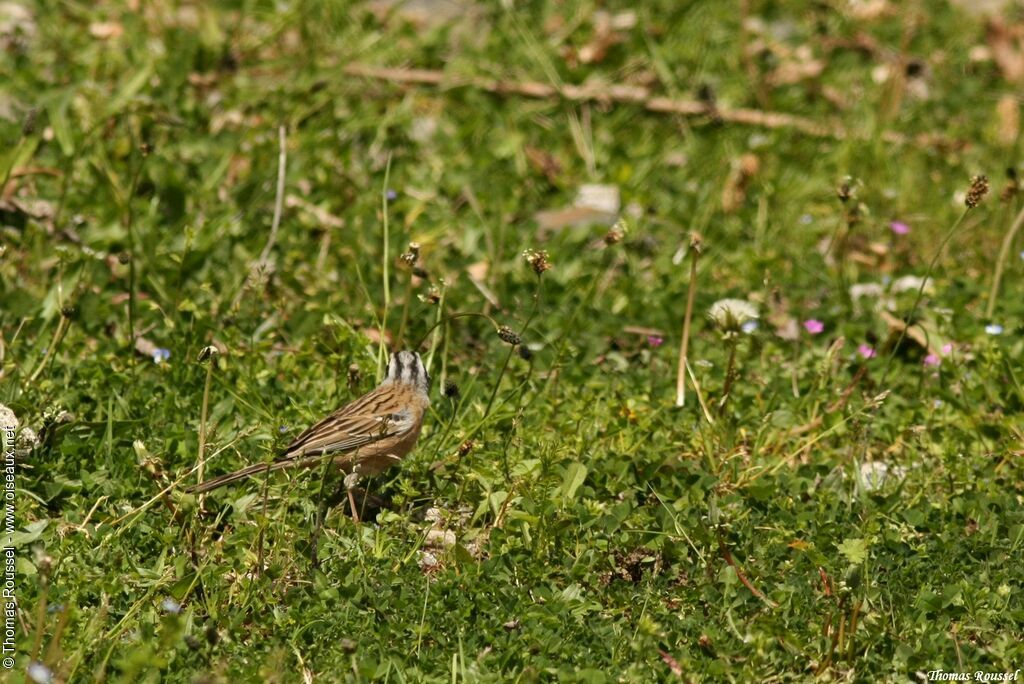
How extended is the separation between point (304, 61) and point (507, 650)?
538cm

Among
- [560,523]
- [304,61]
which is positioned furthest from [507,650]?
[304,61]

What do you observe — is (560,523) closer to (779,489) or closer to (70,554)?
(779,489)

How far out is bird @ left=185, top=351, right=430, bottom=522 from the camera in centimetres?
496

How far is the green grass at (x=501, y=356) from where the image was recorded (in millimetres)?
4410

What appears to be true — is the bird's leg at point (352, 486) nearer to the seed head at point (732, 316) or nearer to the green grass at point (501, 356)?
the green grass at point (501, 356)

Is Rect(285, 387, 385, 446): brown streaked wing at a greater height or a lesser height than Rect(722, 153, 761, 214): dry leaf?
greater

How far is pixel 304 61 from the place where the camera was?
8.75 m

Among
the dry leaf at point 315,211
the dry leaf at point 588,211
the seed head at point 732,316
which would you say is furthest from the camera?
the dry leaf at point 588,211

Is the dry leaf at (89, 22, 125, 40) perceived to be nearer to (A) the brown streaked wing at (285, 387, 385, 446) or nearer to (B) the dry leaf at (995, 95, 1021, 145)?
Answer: (A) the brown streaked wing at (285, 387, 385, 446)

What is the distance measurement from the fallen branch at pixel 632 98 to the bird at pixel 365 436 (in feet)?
13.0

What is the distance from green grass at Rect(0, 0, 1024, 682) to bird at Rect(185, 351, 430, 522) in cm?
11

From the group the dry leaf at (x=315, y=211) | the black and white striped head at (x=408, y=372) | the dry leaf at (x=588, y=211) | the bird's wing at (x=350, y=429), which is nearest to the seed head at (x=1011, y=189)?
the dry leaf at (x=588, y=211)

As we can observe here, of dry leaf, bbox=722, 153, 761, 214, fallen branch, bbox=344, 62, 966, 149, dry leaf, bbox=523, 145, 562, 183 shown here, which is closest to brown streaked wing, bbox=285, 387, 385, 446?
dry leaf, bbox=523, 145, 562, 183

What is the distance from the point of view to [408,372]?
5.32m
